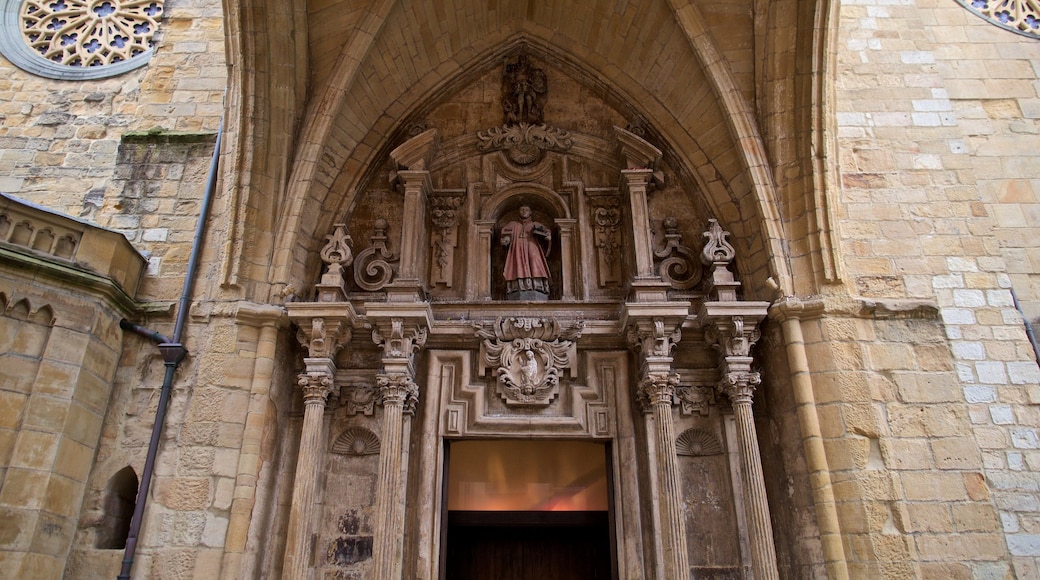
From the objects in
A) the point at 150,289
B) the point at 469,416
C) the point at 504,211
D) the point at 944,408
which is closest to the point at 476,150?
the point at 504,211

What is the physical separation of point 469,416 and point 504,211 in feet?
7.71

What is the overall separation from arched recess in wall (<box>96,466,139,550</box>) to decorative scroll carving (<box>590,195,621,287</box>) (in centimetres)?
443

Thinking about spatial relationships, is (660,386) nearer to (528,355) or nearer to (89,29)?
(528,355)

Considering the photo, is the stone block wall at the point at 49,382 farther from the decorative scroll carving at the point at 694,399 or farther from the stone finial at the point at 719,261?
the stone finial at the point at 719,261

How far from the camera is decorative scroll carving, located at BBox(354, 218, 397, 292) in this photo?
655cm

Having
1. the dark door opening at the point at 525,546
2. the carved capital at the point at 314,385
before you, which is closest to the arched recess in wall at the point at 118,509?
the carved capital at the point at 314,385

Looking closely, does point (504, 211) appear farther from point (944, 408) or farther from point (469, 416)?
point (944, 408)

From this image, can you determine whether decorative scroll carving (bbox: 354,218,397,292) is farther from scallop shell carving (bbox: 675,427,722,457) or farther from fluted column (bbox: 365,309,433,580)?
scallop shell carving (bbox: 675,427,722,457)

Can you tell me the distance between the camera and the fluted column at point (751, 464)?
5062mm

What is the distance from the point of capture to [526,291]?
655 centimetres

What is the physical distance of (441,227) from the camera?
6.92 meters

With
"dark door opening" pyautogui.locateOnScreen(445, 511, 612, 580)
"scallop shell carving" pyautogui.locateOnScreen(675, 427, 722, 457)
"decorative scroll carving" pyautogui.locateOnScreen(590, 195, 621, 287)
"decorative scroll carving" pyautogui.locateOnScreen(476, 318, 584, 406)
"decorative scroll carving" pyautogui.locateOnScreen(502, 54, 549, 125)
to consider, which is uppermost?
"decorative scroll carving" pyautogui.locateOnScreen(502, 54, 549, 125)

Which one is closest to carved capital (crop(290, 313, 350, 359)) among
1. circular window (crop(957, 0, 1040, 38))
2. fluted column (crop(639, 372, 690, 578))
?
fluted column (crop(639, 372, 690, 578))

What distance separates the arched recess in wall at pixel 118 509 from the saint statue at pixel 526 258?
3.58 metres
